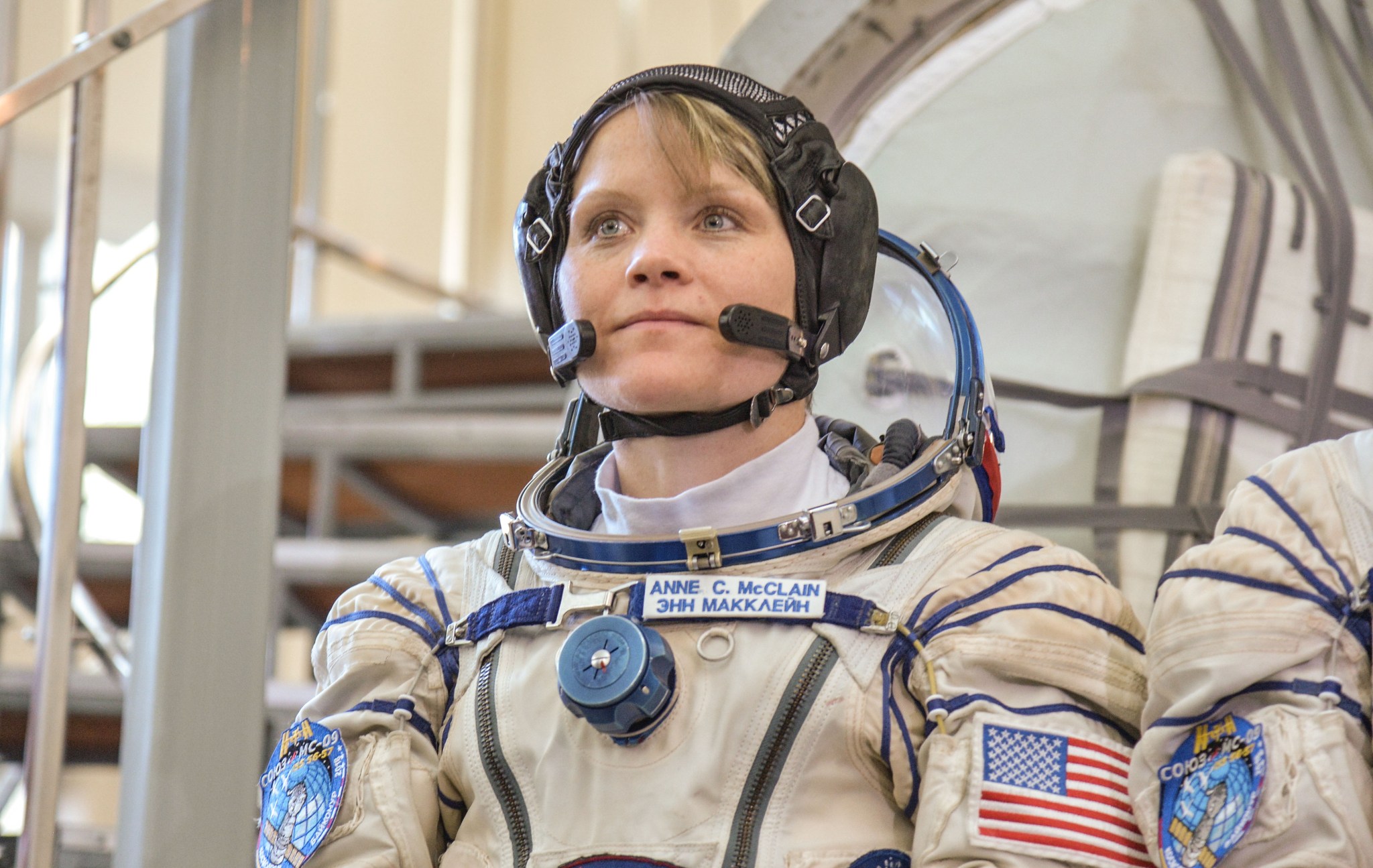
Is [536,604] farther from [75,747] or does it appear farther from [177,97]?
[75,747]

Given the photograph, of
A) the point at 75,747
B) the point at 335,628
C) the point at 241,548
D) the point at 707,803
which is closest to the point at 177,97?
the point at 241,548

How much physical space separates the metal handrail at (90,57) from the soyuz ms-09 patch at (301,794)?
27.4 inches

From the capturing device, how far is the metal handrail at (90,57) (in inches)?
56.6

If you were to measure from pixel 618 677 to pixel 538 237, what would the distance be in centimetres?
41

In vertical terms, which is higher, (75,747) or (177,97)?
(177,97)

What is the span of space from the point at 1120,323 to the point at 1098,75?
0.32 metres

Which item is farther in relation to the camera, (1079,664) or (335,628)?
(335,628)

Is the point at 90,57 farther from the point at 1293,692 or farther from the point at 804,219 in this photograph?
the point at 1293,692

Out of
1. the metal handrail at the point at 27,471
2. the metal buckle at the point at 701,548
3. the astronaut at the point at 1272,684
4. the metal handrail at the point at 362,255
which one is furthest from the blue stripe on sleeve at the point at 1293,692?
the metal handrail at the point at 362,255

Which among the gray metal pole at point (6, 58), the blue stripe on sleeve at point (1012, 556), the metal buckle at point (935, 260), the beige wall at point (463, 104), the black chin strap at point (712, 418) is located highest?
→ the beige wall at point (463, 104)

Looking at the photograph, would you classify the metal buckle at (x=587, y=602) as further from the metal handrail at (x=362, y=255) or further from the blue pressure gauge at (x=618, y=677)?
the metal handrail at (x=362, y=255)

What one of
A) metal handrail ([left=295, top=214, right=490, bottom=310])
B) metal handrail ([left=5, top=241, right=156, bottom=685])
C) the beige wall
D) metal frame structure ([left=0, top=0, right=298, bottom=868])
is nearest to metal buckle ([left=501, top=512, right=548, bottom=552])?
metal frame structure ([left=0, top=0, right=298, bottom=868])

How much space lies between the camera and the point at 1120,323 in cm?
178

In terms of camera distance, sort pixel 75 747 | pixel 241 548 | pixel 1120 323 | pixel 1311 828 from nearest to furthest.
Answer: pixel 1311 828 < pixel 241 548 < pixel 1120 323 < pixel 75 747
